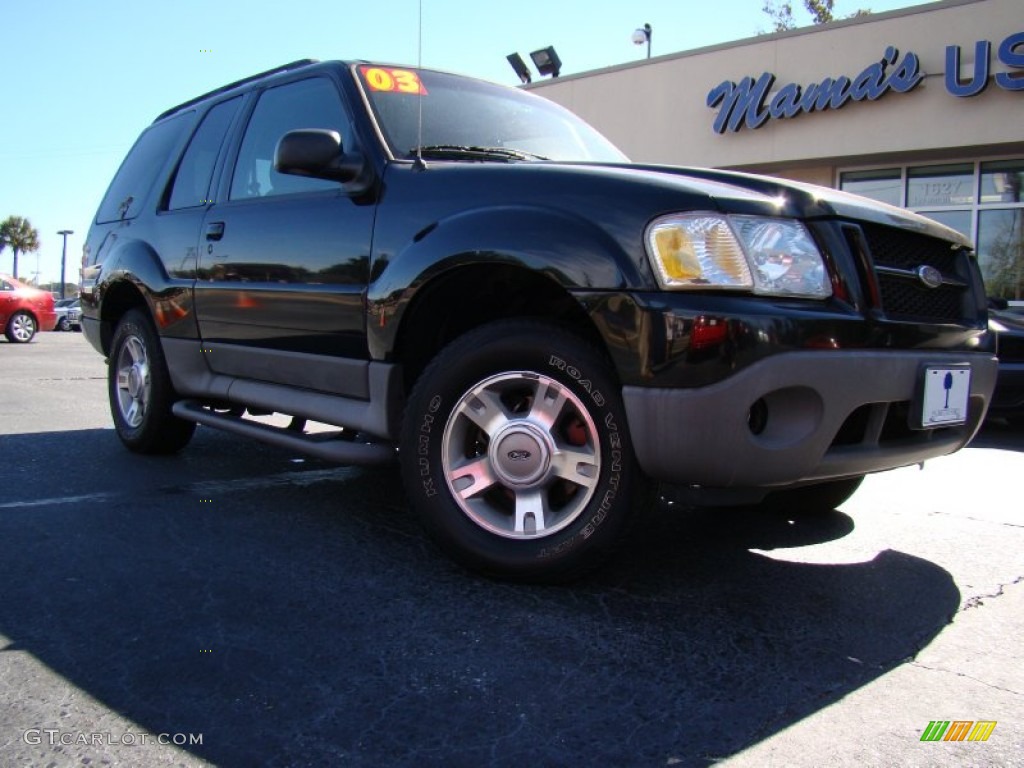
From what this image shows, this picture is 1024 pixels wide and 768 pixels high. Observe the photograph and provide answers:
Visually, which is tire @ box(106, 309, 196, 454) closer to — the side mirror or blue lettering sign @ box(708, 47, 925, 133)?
the side mirror

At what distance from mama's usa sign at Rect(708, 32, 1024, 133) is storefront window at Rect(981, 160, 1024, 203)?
140cm

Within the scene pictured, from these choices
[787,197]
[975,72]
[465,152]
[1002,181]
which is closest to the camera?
[787,197]

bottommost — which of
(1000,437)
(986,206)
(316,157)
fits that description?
(1000,437)

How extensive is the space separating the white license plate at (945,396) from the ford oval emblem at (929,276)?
0.28m

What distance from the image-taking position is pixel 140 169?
5188 mm

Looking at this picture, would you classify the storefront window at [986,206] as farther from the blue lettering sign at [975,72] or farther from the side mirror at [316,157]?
the side mirror at [316,157]

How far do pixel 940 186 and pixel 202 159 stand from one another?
12.3 meters

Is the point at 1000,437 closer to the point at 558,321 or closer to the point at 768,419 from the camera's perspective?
the point at 768,419


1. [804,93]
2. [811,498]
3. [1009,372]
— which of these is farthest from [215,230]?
[804,93]

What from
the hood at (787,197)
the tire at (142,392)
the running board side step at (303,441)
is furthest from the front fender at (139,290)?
the hood at (787,197)

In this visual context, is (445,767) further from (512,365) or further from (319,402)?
(319,402)

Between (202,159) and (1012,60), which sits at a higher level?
(1012,60)

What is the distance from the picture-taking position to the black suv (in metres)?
2.36

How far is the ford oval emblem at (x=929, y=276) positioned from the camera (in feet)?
9.09
